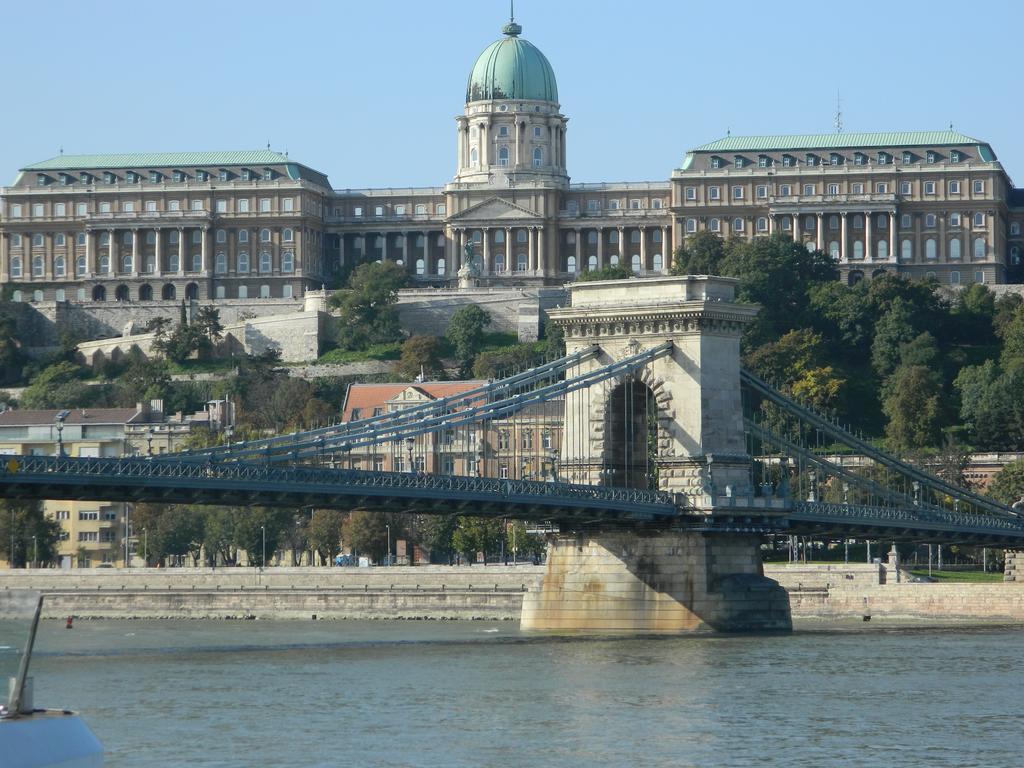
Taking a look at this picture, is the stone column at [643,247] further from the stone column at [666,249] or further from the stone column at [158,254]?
the stone column at [158,254]

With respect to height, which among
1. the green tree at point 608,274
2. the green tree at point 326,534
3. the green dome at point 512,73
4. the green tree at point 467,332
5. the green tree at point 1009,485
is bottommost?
the green tree at point 326,534

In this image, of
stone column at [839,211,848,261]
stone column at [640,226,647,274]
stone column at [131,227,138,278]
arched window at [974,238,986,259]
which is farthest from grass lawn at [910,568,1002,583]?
stone column at [131,227,138,278]

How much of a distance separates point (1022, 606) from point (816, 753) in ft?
118

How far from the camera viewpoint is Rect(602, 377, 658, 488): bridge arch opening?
68.8 m

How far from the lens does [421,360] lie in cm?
13862

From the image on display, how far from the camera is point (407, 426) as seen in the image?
65750 millimetres

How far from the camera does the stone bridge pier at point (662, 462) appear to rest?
66.1 m

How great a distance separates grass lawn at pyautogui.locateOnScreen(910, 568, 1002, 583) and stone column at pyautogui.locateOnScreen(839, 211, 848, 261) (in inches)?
2576

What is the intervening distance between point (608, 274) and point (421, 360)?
12.7 metres

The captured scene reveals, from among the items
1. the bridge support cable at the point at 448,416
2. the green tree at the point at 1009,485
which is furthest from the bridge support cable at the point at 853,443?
the green tree at the point at 1009,485

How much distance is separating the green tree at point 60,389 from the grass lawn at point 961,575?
199 ft

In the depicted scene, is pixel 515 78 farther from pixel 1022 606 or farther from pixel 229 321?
pixel 1022 606

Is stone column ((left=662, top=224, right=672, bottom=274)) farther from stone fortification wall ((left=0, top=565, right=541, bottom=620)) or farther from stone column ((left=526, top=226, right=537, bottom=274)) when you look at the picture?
stone fortification wall ((left=0, top=565, right=541, bottom=620))

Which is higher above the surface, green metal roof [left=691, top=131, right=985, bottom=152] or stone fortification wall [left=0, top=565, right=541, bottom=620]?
green metal roof [left=691, top=131, right=985, bottom=152]
